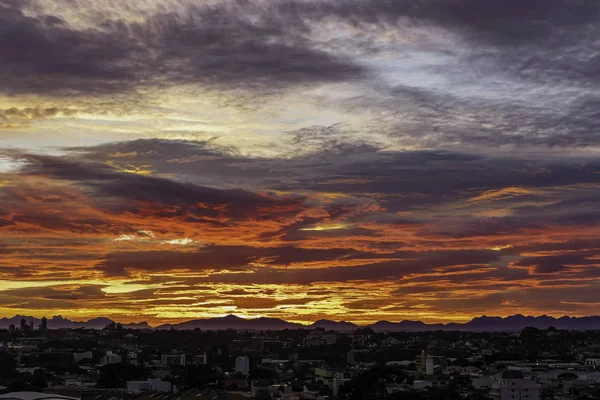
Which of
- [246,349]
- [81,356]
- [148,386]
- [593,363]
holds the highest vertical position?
[246,349]

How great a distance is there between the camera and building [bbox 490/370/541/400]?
8328 centimetres

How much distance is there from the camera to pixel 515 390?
84.3 meters

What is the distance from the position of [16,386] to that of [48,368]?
45.7 meters

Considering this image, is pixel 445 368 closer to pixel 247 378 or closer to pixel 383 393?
pixel 247 378

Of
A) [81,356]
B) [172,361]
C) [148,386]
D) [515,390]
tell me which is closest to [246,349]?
[81,356]

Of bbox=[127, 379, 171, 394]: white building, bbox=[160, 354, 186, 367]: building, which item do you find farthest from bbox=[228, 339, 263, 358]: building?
bbox=[127, 379, 171, 394]: white building

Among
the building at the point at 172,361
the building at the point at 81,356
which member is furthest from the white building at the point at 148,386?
the building at the point at 81,356

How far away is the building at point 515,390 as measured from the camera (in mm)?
83275

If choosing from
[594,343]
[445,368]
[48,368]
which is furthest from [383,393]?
[594,343]

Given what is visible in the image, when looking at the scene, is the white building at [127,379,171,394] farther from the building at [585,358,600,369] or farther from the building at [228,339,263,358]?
the building at [228,339,263,358]

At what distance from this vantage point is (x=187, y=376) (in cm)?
10088

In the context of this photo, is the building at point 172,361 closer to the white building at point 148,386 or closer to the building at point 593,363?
the white building at point 148,386

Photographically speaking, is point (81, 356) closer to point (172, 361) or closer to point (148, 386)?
point (172, 361)

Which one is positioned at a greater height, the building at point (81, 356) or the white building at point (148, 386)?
the building at point (81, 356)
